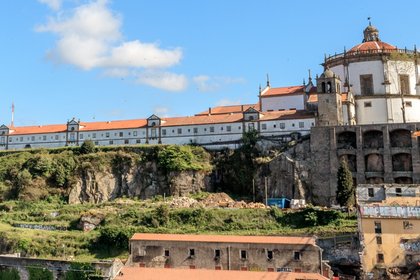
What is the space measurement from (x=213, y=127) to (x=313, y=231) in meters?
23.8

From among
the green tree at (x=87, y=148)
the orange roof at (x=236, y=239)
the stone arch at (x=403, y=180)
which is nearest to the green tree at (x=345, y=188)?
the stone arch at (x=403, y=180)

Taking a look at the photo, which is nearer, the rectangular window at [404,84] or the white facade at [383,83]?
the white facade at [383,83]

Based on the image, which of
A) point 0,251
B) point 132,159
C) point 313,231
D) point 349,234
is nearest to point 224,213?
point 313,231

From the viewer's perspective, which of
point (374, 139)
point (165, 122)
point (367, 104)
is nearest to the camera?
point (374, 139)

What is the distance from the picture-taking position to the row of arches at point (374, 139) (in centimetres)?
5669

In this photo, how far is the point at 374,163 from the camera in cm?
5669

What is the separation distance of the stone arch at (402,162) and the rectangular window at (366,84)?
10.6 meters

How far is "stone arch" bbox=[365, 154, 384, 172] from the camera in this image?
56188 millimetres

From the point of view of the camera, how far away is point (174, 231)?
50094 mm

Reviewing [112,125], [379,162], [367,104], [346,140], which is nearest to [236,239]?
[379,162]

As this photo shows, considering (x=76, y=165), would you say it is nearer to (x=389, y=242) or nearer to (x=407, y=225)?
(x=389, y=242)

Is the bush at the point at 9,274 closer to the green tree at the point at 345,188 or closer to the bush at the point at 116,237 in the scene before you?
the bush at the point at 116,237

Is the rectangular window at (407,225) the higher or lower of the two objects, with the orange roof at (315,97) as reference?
lower

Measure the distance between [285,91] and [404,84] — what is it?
1546cm
